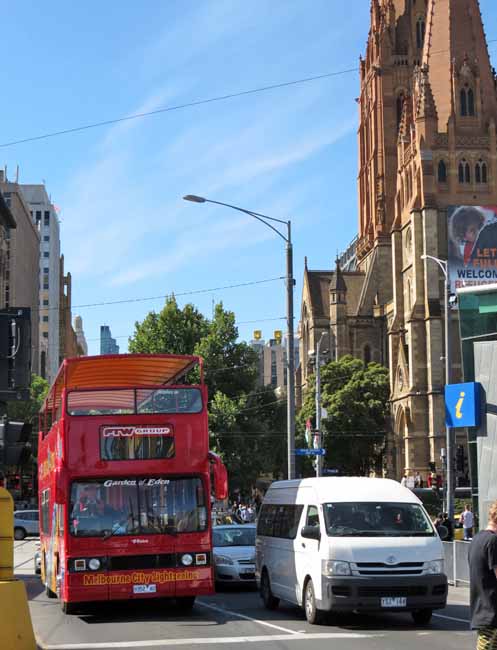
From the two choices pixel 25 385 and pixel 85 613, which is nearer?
pixel 25 385

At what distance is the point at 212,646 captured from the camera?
39.5ft

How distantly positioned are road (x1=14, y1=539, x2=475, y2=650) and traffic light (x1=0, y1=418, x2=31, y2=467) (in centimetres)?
232

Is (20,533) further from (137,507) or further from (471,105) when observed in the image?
(471,105)

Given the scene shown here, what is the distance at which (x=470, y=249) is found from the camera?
6556 cm

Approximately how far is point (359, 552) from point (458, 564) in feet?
23.8

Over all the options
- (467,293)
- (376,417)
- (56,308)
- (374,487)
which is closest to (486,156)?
(376,417)

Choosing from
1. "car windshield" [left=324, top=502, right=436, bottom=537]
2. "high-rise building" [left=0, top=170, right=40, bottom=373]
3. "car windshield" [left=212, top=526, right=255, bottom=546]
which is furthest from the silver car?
"high-rise building" [left=0, top=170, right=40, bottom=373]

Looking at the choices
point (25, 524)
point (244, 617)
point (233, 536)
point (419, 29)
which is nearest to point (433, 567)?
point (244, 617)

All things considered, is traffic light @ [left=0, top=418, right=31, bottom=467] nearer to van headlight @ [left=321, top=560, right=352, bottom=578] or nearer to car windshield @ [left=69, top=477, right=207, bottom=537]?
car windshield @ [left=69, top=477, right=207, bottom=537]

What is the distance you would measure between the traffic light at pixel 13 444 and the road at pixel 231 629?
2.32 metres

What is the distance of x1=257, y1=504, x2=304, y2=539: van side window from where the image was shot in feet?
50.4

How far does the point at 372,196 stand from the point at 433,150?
20148mm

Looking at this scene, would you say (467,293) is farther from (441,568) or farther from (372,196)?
(372,196)

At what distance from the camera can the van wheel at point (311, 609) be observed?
13.9m
